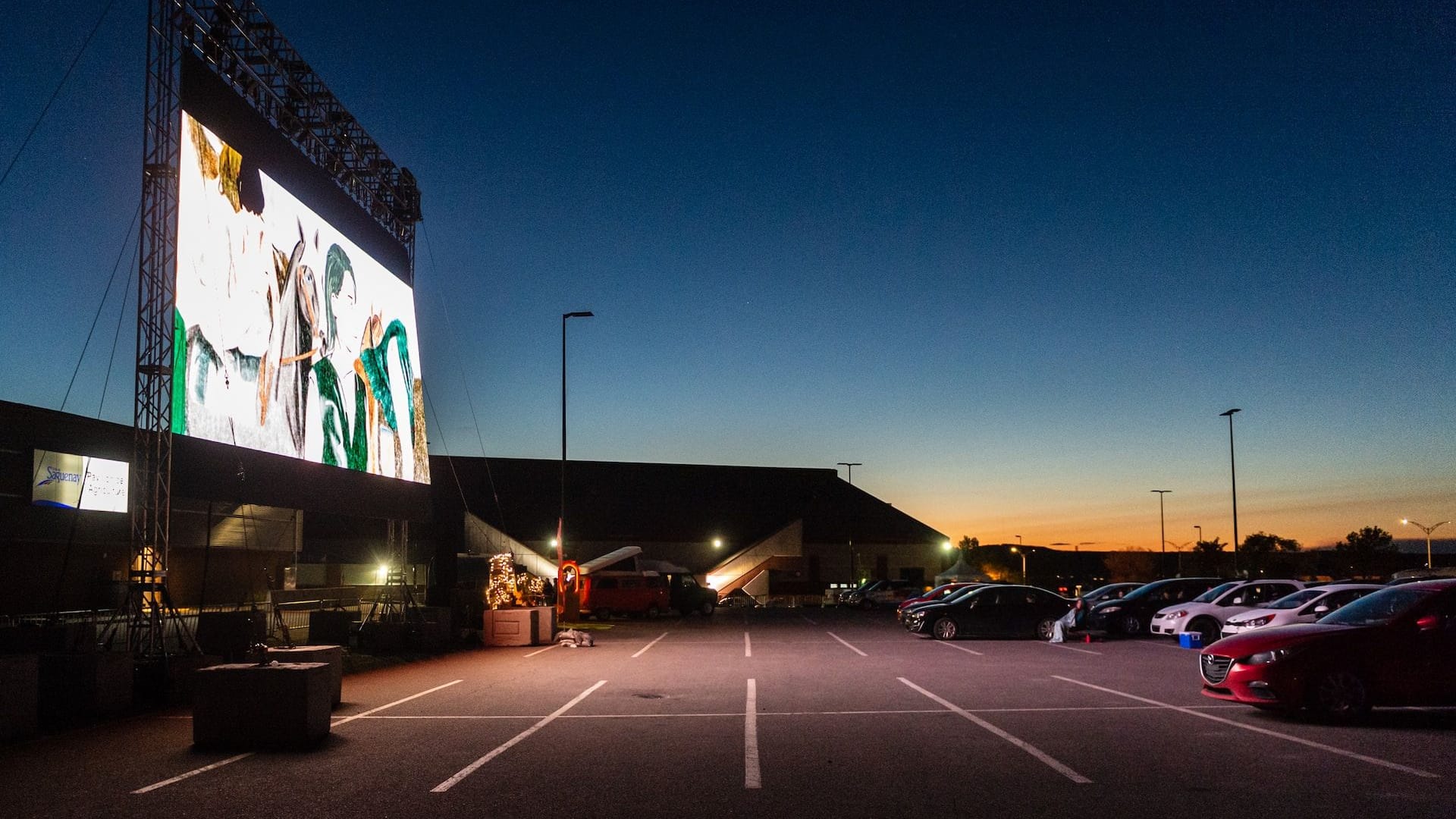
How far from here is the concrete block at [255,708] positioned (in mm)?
9898

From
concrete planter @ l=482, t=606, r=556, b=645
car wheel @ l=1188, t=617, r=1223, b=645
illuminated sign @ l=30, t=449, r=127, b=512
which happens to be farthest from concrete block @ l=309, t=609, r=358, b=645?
car wheel @ l=1188, t=617, r=1223, b=645

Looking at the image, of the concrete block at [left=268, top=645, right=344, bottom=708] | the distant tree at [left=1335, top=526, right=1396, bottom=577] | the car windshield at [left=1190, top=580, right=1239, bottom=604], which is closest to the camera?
the concrete block at [left=268, top=645, right=344, bottom=708]

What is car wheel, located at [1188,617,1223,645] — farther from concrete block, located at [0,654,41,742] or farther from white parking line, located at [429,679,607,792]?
concrete block, located at [0,654,41,742]

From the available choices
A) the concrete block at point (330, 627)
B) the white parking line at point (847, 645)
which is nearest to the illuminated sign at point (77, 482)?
the concrete block at point (330, 627)

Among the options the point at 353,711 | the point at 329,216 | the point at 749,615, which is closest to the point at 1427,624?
the point at 353,711

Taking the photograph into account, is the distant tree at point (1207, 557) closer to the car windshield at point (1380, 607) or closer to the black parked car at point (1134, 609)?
the black parked car at point (1134, 609)

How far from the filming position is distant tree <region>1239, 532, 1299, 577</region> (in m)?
76.6

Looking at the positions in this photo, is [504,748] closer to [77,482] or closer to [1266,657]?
[1266,657]

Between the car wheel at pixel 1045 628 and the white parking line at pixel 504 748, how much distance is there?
580 inches

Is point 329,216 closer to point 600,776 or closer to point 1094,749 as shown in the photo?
point 600,776

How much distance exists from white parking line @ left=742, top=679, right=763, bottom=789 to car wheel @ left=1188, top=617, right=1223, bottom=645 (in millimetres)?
13372

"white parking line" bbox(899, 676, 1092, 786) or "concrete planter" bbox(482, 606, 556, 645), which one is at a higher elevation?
"white parking line" bbox(899, 676, 1092, 786)

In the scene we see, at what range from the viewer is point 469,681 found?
1630 cm

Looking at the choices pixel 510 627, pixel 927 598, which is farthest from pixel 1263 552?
pixel 510 627
